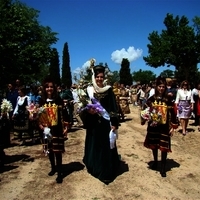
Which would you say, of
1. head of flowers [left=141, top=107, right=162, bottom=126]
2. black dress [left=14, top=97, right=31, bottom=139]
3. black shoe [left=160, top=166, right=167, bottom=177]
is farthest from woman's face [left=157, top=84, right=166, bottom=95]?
black dress [left=14, top=97, right=31, bottom=139]

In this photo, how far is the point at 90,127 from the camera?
20.6 feet

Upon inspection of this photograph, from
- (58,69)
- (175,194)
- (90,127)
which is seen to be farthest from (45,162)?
(58,69)

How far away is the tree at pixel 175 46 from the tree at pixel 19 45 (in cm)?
1447

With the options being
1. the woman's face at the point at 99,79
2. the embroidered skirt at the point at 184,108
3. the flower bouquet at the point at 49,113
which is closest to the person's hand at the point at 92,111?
the woman's face at the point at 99,79

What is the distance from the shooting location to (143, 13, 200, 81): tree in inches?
1625

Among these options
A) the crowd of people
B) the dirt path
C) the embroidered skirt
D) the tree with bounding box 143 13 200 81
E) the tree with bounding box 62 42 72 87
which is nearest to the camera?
the dirt path

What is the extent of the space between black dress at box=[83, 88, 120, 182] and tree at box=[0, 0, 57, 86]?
27.1 feet

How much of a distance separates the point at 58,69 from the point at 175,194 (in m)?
59.1

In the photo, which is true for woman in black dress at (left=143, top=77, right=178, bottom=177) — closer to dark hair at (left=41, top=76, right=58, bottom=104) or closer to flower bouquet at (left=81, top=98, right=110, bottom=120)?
flower bouquet at (left=81, top=98, right=110, bottom=120)

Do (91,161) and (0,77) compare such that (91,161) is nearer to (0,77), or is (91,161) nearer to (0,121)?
(0,121)

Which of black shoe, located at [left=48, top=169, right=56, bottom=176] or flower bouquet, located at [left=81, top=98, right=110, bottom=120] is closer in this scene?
flower bouquet, located at [left=81, top=98, right=110, bottom=120]

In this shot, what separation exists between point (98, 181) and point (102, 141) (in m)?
0.82

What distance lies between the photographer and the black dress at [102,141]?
20.0ft

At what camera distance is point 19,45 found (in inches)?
965
